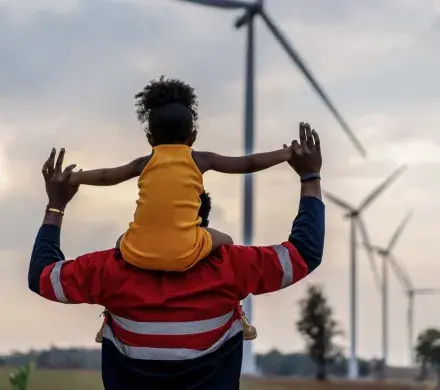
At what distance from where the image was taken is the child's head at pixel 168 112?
9.50 ft

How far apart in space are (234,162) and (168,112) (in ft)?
0.79

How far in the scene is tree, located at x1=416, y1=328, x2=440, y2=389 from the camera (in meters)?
58.2

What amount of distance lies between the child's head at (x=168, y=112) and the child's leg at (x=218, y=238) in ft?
0.80

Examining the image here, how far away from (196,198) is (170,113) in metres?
0.26

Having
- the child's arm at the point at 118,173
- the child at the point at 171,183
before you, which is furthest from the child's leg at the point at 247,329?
the child's arm at the point at 118,173

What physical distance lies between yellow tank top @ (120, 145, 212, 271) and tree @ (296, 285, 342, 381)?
5909 cm

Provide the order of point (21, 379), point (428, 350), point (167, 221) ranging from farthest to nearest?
1. point (428, 350)
2. point (21, 379)
3. point (167, 221)

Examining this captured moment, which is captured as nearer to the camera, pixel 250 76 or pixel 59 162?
pixel 59 162

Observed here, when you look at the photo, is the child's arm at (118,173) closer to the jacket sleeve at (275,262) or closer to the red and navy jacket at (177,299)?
the red and navy jacket at (177,299)

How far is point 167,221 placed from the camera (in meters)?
2.73

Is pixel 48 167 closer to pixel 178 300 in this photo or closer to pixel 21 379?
pixel 178 300

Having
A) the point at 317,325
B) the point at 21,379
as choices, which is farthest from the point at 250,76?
the point at 317,325

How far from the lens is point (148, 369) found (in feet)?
9.27

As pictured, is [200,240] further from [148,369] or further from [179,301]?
[148,369]
